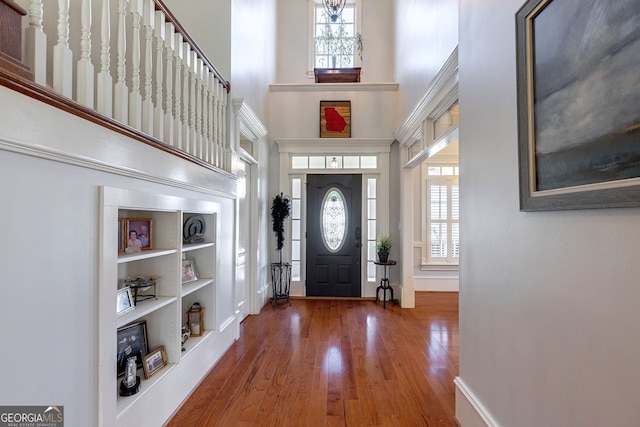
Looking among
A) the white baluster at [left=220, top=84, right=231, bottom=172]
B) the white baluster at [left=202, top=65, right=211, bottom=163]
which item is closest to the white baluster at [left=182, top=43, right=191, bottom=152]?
the white baluster at [left=202, top=65, right=211, bottom=163]

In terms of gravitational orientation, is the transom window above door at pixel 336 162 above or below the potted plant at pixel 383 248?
above

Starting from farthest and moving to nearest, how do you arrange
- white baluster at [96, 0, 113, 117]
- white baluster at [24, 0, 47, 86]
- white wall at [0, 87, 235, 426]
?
white baluster at [96, 0, 113, 117] → white baluster at [24, 0, 47, 86] → white wall at [0, 87, 235, 426]

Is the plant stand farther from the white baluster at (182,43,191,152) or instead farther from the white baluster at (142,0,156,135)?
the white baluster at (142,0,156,135)

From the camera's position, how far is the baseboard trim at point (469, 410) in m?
1.61

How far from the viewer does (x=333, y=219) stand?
518 centimetres

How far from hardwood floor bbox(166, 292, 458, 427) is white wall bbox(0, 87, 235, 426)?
970 mm

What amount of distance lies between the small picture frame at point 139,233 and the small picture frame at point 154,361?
2.25 feet

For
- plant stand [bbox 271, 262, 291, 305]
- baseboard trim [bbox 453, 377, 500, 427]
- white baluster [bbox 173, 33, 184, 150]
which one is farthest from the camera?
plant stand [bbox 271, 262, 291, 305]

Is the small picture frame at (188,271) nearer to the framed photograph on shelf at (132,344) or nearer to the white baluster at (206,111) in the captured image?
the framed photograph on shelf at (132,344)

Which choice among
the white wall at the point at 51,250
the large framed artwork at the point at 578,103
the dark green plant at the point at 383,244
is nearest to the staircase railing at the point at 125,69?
the white wall at the point at 51,250

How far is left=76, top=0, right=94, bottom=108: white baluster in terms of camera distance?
1393 millimetres

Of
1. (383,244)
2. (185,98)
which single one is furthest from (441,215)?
(185,98)

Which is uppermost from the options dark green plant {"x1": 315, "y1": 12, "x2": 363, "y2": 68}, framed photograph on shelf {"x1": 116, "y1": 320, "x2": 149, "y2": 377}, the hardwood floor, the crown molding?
dark green plant {"x1": 315, "y1": 12, "x2": 363, "y2": 68}

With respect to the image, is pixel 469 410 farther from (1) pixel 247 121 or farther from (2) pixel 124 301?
(1) pixel 247 121
